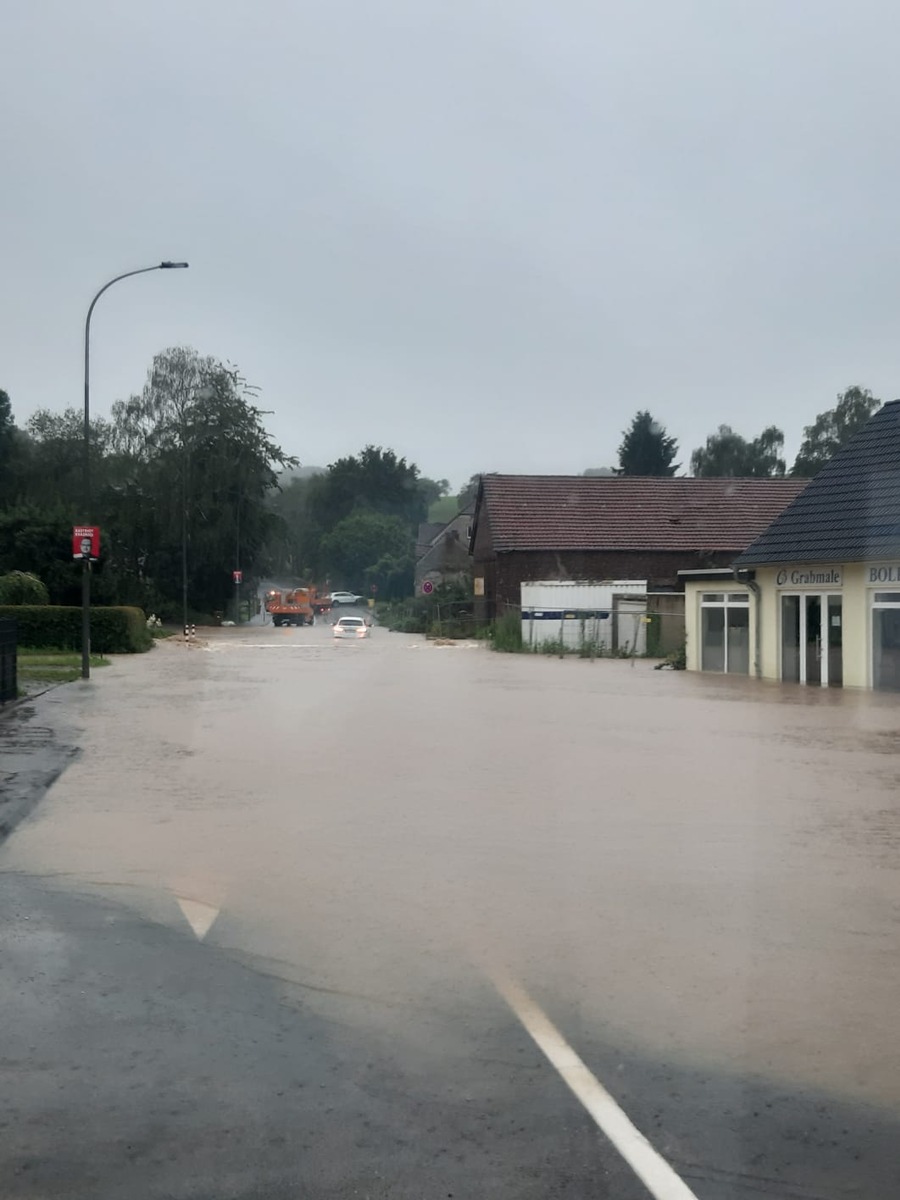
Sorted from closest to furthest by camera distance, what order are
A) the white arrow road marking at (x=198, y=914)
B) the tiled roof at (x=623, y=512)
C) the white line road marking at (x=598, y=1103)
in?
the white line road marking at (x=598, y=1103)
the white arrow road marking at (x=198, y=914)
the tiled roof at (x=623, y=512)

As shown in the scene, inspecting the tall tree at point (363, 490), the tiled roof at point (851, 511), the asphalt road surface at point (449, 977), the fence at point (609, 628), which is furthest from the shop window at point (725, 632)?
the tall tree at point (363, 490)

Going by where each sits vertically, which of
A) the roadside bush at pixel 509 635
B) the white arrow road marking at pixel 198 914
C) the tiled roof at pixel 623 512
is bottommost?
the white arrow road marking at pixel 198 914

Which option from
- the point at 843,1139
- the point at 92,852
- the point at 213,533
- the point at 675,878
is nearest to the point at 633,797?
the point at 675,878

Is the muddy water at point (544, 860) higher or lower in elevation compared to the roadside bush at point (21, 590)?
lower

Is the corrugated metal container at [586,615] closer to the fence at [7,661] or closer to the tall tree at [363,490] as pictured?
the fence at [7,661]

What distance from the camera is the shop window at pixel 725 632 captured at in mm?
33656

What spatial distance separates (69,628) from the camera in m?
41.3

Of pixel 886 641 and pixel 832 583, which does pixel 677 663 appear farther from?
pixel 886 641

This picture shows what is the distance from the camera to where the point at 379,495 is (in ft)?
487

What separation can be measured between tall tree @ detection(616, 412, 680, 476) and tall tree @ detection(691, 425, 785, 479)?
Result: 39.1ft

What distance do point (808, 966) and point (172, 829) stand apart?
5835mm

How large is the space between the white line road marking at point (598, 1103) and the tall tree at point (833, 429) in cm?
8326

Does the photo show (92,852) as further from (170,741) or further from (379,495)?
(379,495)

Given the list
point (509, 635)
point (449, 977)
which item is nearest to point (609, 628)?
point (509, 635)
